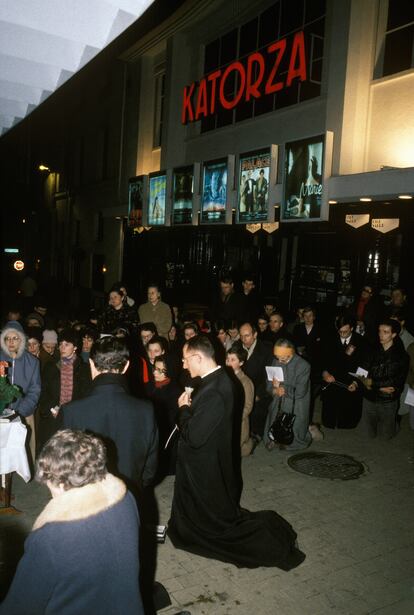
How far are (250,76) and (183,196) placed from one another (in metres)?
4.43

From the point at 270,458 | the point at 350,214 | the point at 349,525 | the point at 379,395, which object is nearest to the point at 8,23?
the point at 349,525

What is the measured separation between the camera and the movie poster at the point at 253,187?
13336 mm

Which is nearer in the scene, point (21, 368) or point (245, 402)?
point (21, 368)

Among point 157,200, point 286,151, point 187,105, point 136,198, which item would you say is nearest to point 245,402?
point 286,151

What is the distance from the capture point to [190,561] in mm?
5035

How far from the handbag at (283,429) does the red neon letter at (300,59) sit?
354 inches

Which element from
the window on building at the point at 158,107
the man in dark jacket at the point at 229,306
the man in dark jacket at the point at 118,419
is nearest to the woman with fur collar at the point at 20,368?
the man in dark jacket at the point at 118,419

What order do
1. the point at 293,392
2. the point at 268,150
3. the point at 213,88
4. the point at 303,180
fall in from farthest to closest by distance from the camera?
the point at 213,88 → the point at 268,150 → the point at 303,180 → the point at 293,392

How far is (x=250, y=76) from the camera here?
565 inches

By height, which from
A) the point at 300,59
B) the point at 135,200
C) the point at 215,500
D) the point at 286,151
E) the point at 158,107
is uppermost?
the point at 158,107

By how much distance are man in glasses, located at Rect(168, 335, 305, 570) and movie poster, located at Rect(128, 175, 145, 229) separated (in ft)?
49.9

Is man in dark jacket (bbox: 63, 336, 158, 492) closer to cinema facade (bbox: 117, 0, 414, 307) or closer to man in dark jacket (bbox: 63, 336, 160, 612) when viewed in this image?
man in dark jacket (bbox: 63, 336, 160, 612)

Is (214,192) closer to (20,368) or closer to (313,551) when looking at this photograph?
(20,368)

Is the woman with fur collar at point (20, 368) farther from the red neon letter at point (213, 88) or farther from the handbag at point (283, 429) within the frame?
the red neon letter at point (213, 88)
